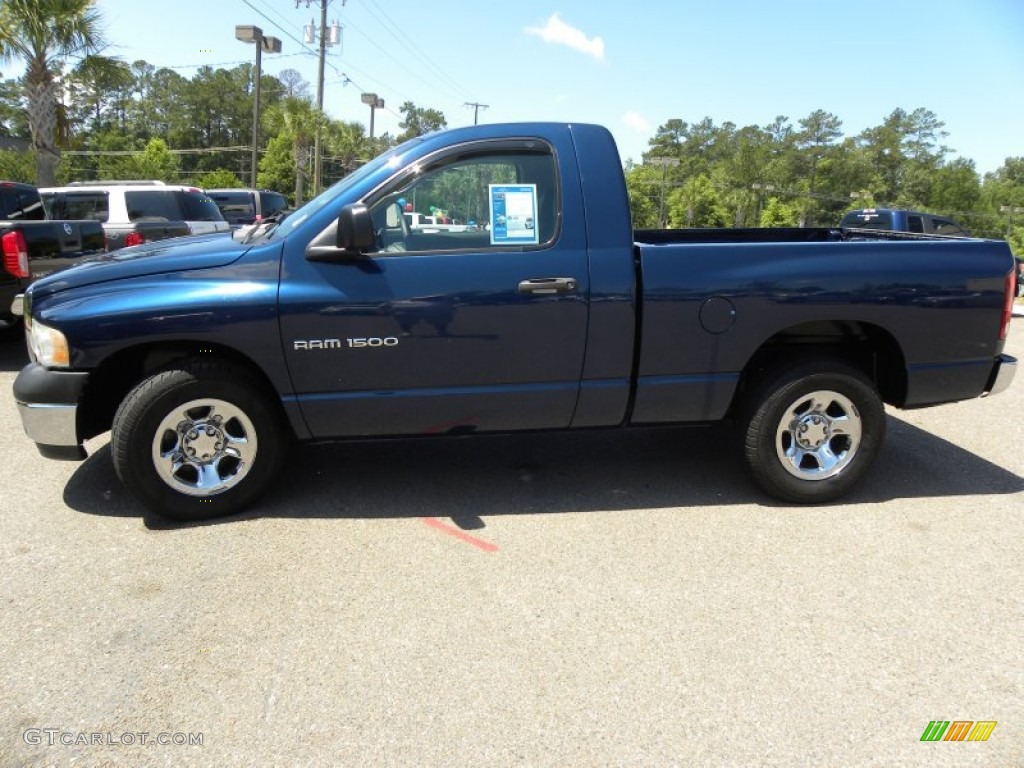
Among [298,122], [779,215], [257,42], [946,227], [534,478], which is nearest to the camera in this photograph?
[534,478]

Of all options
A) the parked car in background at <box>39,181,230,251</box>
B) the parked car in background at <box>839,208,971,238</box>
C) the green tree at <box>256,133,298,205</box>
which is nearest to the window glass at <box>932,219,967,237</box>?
the parked car in background at <box>839,208,971,238</box>

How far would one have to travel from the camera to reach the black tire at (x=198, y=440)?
353 centimetres

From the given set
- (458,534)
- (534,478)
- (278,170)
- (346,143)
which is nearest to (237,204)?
(534,478)

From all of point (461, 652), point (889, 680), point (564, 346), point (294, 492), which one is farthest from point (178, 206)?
point (889, 680)

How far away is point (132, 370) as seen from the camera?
3.80 metres

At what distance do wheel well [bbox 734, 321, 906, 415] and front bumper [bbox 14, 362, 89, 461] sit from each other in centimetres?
349

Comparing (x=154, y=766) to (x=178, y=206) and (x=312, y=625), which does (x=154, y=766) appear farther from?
(x=178, y=206)

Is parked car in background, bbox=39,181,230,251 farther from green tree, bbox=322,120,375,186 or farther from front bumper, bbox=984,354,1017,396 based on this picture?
green tree, bbox=322,120,375,186

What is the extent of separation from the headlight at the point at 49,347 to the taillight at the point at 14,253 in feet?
12.6

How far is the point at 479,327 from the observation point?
3.61 m

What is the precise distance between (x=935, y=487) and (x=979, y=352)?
873mm

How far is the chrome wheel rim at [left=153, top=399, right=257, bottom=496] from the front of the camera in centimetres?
359

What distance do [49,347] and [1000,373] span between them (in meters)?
5.12

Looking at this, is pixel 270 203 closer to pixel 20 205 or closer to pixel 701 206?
pixel 20 205
